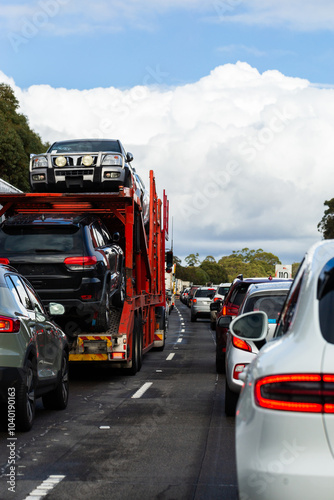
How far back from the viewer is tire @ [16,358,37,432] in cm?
800

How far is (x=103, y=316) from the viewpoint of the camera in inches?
500

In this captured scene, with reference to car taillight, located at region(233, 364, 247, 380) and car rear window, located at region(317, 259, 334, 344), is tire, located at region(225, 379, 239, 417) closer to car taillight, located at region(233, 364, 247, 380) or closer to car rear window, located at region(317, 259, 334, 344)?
car taillight, located at region(233, 364, 247, 380)

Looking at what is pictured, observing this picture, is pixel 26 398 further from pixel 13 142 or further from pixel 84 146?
pixel 13 142

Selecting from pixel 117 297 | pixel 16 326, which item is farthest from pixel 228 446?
pixel 117 297

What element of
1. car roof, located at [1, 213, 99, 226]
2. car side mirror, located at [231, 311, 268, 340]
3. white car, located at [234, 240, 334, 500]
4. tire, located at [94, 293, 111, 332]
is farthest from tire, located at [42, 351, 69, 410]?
white car, located at [234, 240, 334, 500]

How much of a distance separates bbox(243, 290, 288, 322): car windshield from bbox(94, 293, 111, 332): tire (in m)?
3.18

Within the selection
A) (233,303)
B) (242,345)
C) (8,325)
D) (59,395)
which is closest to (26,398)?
(8,325)

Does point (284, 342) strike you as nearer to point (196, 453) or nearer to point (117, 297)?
point (196, 453)

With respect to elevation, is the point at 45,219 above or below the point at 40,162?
below

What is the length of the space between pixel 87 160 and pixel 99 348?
4.29 m

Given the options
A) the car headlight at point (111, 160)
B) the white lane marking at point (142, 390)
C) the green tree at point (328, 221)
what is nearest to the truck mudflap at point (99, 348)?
the white lane marking at point (142, 390)

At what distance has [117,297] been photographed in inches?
533

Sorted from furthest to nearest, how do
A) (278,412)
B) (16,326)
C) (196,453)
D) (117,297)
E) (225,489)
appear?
(117,297), (16,326), (196,453), (225,489), (278,412)

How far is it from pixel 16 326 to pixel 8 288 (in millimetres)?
536
